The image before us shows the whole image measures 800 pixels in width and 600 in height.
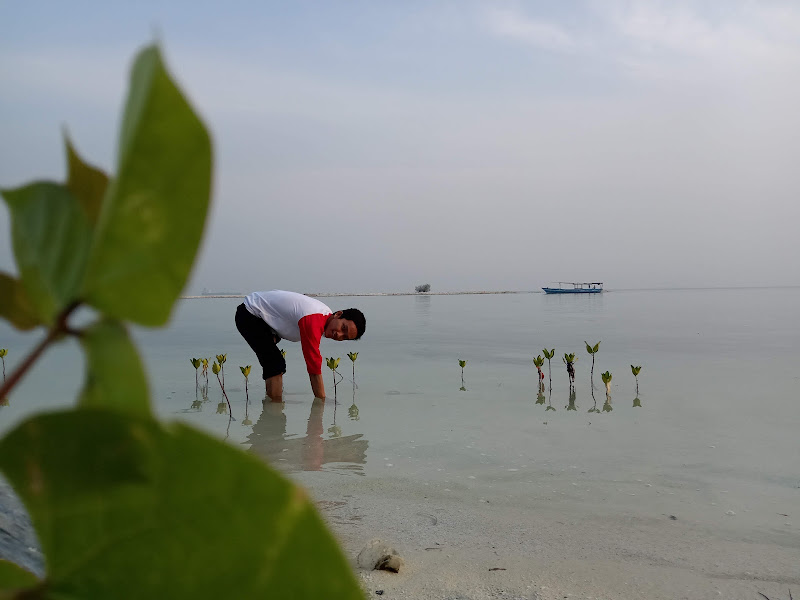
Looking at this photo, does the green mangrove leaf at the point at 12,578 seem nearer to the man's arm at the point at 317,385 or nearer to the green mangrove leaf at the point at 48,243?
the green mangrove leaf at the point at 48,243

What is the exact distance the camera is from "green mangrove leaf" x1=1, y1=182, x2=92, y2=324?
199 millimetres

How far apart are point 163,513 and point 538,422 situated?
21.2ft

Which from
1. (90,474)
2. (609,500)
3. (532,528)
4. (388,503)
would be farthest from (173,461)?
(609,500)

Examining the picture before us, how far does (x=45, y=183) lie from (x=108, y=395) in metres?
0.08

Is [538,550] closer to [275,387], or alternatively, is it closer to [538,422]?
[538,422]

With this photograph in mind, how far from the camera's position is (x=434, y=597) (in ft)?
8.82

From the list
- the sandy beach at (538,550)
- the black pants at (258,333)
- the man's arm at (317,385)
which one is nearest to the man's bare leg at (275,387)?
the black pants at (258,333)

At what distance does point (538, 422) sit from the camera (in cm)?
633

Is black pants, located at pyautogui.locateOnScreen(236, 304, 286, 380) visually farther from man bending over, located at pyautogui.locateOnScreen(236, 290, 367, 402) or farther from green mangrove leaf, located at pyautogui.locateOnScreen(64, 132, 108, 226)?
green mangrove leaf, located at pyautogui.locateOnScreen(64, 132, 108, 226)

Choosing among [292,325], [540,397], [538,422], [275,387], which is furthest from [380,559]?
[540,397]

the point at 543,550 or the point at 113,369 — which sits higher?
the point at 113,369

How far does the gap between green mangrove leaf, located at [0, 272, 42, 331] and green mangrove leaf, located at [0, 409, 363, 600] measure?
0.08 m

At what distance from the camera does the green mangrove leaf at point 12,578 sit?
0.23 metres

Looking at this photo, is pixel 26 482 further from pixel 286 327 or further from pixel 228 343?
pixel 228 343
